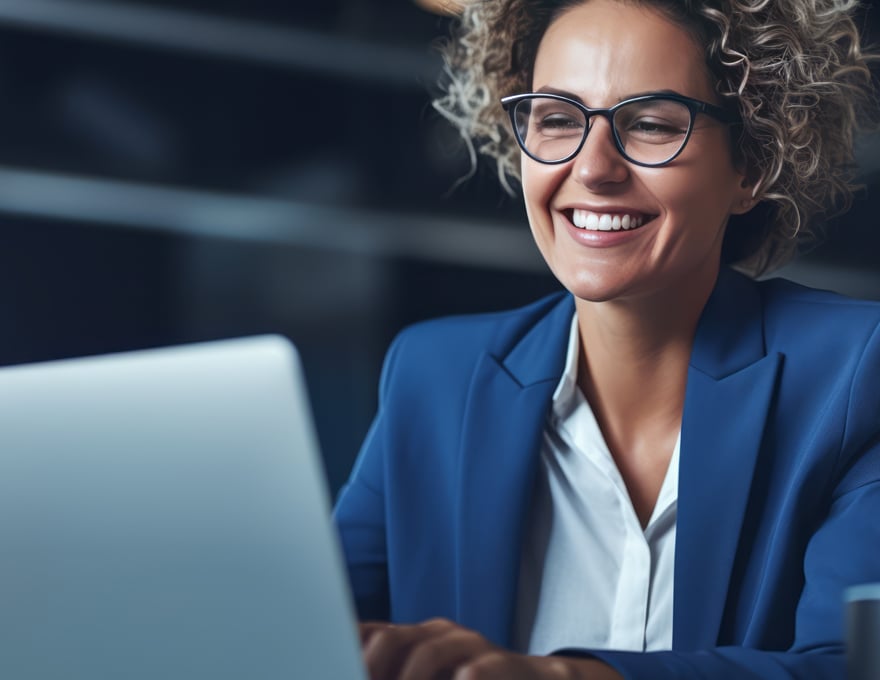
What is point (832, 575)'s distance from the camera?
3.48 feet

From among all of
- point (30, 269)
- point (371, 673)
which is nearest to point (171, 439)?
point (371, 673)

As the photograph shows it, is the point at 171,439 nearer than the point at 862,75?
Yes

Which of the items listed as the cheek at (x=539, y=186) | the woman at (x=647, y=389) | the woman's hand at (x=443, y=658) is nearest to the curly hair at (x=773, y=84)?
the woman at (x=647, y=389)

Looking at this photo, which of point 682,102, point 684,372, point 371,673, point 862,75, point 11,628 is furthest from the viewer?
point 862,75

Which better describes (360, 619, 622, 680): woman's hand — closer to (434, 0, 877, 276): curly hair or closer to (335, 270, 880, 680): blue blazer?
(335, 270, 880, 680): blue blazer

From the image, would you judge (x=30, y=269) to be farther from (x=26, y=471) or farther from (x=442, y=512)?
(x=26, y=471)

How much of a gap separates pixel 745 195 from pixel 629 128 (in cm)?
25

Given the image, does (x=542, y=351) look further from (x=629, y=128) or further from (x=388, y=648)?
(x=388, y=648)

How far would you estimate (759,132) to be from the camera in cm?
140

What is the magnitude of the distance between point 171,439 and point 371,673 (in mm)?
240

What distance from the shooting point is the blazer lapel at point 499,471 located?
130cm

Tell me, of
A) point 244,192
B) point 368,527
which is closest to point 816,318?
point 368,527

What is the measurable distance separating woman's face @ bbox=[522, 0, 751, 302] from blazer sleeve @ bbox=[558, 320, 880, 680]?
0.87 ft

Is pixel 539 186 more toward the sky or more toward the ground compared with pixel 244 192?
more toward the sky
